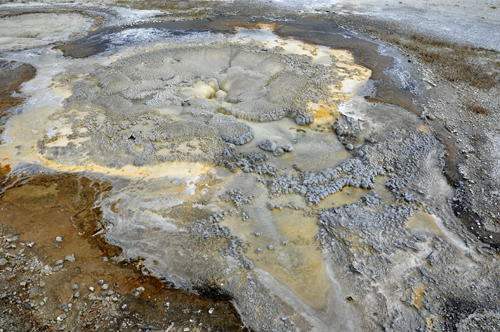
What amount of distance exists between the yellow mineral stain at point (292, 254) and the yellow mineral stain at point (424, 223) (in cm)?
226

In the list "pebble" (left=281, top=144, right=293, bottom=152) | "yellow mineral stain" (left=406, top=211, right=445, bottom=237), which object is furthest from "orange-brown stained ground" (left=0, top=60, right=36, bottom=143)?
"yellow mineral stain" (left=406, top=211, right=445, bottom=237)

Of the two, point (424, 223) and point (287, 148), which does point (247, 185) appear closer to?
point (287, 148)

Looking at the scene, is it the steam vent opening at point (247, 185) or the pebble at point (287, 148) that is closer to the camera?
the steam vent opening at point (247, 185)

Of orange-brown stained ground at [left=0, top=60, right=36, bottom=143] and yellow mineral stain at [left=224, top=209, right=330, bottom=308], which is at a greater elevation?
→ orange-brown stained ground at [left=0, top=60, right=36, bottom=143]

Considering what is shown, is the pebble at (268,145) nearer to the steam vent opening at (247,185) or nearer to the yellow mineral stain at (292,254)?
the steam vent opening at (247,185)

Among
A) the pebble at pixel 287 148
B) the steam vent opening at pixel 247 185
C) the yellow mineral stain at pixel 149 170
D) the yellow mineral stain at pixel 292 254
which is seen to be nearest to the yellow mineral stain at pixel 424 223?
the steam vent opening at pixel 247 185

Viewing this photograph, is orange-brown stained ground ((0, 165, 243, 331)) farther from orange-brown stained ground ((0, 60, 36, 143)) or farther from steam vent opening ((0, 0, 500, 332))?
orange-brown stained ground ((0, 60, 36, 143))

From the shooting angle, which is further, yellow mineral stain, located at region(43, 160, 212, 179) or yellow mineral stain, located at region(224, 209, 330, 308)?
yellow mineral stain, located at region(43, 160, 212, 179)

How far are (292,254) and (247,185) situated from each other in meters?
2.19

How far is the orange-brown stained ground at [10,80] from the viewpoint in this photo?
1016cm

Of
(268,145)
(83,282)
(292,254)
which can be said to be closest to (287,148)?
(268,145)

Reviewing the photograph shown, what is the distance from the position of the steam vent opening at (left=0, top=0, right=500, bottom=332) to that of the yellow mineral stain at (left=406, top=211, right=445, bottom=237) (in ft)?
0.19

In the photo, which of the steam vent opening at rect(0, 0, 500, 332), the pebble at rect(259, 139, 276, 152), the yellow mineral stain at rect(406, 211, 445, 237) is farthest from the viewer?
the pebble at rect(259, 139, 276, 152)

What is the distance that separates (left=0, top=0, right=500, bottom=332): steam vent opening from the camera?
17.1 ft
